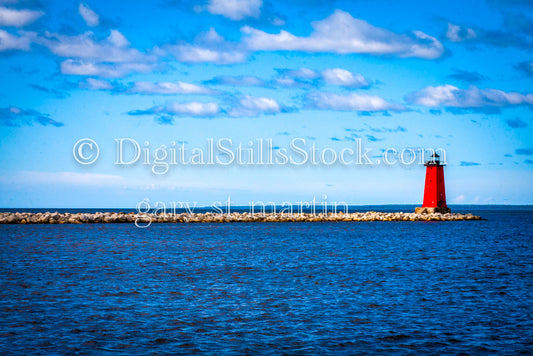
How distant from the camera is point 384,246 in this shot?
37.3 m

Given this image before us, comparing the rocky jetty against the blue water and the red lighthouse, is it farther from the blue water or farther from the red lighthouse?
the blue water

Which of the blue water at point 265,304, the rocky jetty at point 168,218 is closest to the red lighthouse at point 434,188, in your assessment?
the rocky jetty at point 168,218

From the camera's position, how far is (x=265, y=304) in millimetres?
16031

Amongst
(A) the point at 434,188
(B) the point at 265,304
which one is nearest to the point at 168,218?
(A) the point at 434,188

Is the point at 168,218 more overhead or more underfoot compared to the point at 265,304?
more overhead

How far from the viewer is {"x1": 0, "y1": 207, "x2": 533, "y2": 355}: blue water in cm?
1186

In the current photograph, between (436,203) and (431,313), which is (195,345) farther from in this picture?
Answer: (436,203)

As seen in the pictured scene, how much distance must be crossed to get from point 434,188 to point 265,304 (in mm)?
51068

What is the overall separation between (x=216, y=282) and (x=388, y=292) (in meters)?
6.18

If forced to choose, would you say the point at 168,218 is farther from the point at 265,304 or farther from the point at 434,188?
the point at 265,304

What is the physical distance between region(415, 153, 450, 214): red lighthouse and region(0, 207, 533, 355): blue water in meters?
33.0

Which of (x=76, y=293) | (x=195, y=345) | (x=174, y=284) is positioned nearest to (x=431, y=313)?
(x=195, y=345)

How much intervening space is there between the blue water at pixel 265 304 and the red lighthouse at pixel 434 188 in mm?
33047

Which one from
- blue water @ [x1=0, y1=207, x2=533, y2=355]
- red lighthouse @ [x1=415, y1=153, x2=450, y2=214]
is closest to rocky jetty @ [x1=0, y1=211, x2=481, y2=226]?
red lighthouse @ [x1=415, y1=153, x2=450, y2=214]
